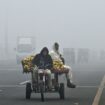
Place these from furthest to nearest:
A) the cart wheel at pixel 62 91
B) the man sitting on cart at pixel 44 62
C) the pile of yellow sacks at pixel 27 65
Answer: the cart wheel at pixel 62 91 → the pile of yellow sacks at pixel 27 65 → the man sitting on cart at pixel 44 62

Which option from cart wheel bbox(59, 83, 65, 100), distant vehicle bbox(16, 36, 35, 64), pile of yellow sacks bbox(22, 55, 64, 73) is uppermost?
pile of yellow sacks bbox(22, 55, 64, 73)

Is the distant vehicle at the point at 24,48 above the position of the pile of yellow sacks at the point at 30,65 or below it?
below

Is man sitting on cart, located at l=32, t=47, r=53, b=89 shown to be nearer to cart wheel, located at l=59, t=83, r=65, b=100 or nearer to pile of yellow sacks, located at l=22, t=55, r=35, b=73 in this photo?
pile of yellow sacks, located at l=22, t=55, r=35, b=73

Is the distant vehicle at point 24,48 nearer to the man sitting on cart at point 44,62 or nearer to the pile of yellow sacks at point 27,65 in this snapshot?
the pile of yellow sacks at point 27,65

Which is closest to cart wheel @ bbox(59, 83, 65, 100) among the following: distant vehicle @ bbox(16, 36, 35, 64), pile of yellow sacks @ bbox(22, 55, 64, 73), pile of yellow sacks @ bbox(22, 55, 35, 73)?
pile of yellow sacks @ bbox(22, 55, 64, 73)

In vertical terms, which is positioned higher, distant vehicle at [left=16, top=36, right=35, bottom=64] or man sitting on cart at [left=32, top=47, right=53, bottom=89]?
man sitting on cart at [left=32, top=47, right=53, bottom=89]

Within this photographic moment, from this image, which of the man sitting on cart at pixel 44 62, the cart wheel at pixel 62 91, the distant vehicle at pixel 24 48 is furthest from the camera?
the distant vehicle at pixel 24 48

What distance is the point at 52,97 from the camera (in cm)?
2152

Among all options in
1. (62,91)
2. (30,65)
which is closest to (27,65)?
(30,65)

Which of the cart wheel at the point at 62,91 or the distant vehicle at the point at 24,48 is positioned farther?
the distant vehicle at the point at 24,48

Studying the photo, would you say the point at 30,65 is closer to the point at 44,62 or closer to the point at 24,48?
the point at 44,62

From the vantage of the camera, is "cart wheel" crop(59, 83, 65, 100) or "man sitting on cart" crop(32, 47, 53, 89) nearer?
"man sitting on cart" crop(32, 47, 53, 89)

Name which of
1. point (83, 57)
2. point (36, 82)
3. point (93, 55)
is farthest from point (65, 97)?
point (93, 55)

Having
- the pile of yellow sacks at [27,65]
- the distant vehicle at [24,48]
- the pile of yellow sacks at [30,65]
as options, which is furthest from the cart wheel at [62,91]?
the distant vehicle at [24,48]
